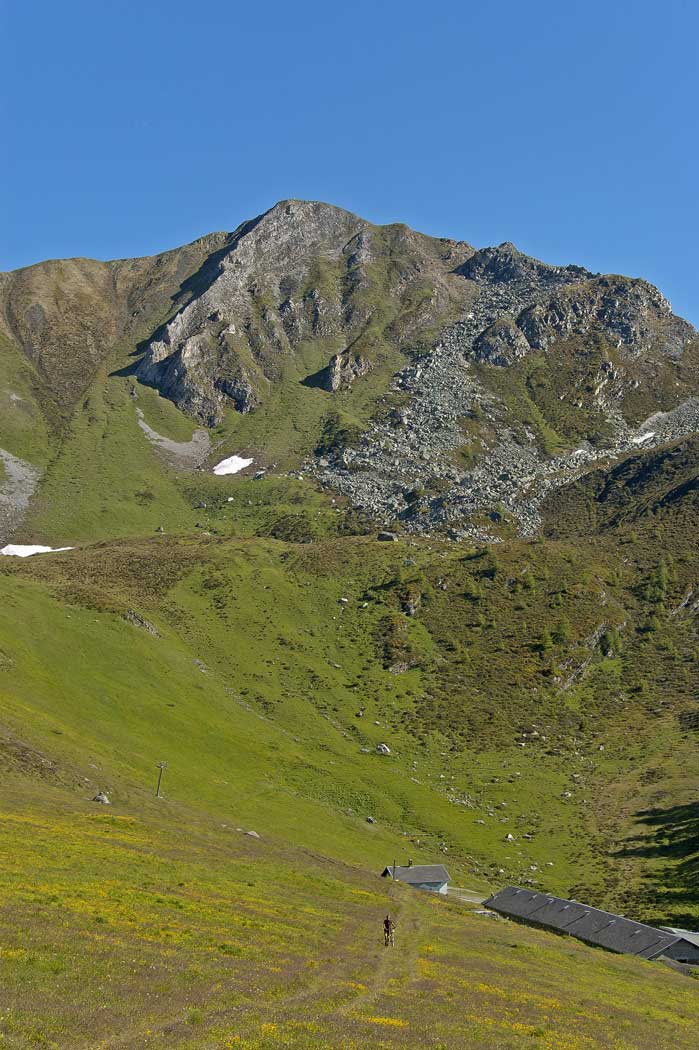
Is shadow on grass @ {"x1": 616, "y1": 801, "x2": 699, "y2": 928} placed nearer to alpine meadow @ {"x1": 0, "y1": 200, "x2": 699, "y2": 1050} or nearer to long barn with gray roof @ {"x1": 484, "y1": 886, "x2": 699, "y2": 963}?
alpine meadow @ {"x1": 0, "y1": 200, "x2": 699, "y2": 1050}

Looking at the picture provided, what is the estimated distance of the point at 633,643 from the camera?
184m

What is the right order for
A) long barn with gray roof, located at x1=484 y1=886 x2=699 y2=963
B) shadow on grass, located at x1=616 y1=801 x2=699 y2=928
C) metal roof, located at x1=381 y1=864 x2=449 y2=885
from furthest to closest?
1. shadow on grass, located at x1=616 y1=801 x2=699 y2=928
2. metal roof, located at x1=381 y1=864 x2=449 y2=885
3. long barn with gray roof, located at x1=484 y1=886 x2=699 y2=963

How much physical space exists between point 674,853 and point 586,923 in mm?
39494

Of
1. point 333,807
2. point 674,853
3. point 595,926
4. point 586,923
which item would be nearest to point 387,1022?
point 595,926

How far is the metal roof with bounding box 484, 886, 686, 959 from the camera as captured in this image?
7081 cm

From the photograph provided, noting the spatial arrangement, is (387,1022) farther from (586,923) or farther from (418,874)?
(418,874)

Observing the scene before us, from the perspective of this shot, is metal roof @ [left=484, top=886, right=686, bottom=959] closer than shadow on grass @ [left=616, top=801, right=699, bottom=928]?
Yes

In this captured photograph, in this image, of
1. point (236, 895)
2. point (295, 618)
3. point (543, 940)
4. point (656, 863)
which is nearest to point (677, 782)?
point (656, 863)

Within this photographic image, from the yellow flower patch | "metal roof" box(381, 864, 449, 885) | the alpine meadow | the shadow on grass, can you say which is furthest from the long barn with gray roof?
the yellow flower patch

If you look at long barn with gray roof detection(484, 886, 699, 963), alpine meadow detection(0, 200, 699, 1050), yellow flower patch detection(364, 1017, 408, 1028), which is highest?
alpine meadow detection(0, 200, 699, 1050)

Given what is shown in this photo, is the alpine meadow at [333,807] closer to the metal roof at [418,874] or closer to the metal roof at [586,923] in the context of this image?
the metal roof at [586,923]

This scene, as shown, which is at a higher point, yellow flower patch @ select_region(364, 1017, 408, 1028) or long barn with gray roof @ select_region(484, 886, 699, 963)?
yellow flower patch @ select_region(364, 1017, 408, 1028)

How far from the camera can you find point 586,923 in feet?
253

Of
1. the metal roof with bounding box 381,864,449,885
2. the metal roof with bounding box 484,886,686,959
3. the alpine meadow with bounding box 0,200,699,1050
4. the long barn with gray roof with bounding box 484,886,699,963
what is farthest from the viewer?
the metal roof with bounding box 381,864,449,885
